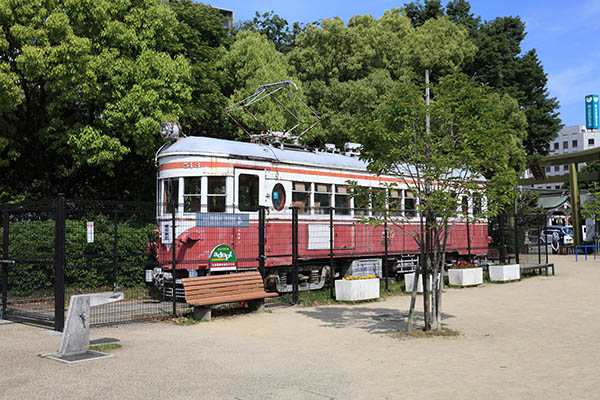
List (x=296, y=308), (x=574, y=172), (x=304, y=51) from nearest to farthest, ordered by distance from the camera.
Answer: (x=296, y=308), (x=304, y=51), (x=574, y=172)

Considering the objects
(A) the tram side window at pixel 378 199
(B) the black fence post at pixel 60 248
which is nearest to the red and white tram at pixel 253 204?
(A) the tram side window at pixel 378 199

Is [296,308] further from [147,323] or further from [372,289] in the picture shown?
[147,323]

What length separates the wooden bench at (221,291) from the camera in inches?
455

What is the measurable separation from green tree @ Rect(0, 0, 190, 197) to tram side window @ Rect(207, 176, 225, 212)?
5041mm

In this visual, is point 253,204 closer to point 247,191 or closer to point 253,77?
point 247,191

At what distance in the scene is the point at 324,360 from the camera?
8.30 meters

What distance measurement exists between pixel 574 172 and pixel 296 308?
3356cm

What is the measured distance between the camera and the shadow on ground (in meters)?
11.2

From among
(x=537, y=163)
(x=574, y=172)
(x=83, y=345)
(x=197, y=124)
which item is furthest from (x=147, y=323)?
(x=574, y=172)

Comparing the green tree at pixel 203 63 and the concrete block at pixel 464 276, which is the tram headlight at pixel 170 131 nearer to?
the green tree at pixel 203 63

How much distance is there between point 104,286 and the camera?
50.7 ft

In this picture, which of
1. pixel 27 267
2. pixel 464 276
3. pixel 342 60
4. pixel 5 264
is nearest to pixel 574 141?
pixel 342 60

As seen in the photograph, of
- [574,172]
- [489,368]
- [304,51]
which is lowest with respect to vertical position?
[489,368]

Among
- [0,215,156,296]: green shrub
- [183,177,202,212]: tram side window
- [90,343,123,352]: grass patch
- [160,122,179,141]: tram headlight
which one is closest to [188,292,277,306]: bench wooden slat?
[0,215,156,296]: green shrub
